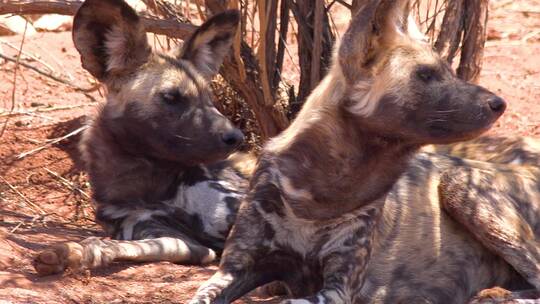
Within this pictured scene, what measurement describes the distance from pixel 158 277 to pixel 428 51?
151cm

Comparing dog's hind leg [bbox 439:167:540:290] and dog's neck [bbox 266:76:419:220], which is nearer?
dog's neck [bbox 266:76:419:220]

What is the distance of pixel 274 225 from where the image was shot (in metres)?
4.27

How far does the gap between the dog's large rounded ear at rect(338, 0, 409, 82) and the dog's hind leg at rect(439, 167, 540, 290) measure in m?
0.93

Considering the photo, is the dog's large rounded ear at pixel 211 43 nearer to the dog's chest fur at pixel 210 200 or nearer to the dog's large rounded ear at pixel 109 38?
the dog's large rounded ear at pixel 109 38

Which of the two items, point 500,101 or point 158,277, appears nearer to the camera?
point 500,101

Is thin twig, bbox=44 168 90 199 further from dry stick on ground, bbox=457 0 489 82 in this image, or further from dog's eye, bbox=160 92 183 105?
dry stick on ground, bbox=457 0 489 82

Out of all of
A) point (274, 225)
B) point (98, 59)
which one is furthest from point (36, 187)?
point (274, 225)

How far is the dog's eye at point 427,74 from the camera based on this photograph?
4.18m

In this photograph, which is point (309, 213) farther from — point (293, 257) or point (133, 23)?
point (133, 23)

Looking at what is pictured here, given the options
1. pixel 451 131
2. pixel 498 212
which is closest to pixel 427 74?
pixel 451 131

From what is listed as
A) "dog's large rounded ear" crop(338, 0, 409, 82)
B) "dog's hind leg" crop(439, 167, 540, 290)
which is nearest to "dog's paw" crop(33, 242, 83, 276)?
"dog's large rounded ear" crop(338, 0, 409, 82)

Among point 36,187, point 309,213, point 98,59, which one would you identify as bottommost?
point 36,187

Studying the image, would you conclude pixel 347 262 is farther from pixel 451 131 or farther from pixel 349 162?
pixel 451 131

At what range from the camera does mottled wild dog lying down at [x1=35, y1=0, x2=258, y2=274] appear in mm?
5168
